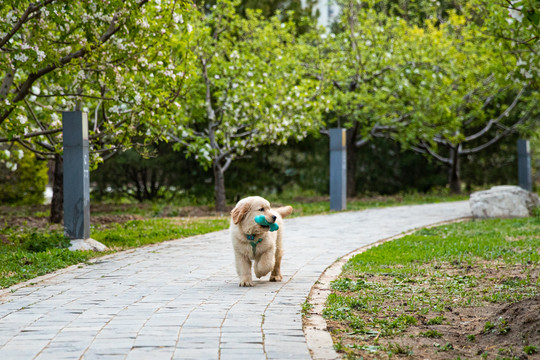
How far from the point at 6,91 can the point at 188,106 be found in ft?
26.4

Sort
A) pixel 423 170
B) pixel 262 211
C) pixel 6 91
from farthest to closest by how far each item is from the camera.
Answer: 1. pixel 423 170
2. pixel 6 91
3. pixel 262 211

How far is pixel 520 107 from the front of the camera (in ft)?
89.4

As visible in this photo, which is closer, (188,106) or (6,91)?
(6,91)

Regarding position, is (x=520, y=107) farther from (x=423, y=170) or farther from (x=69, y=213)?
(x=69, y=213)

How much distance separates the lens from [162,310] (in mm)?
6270

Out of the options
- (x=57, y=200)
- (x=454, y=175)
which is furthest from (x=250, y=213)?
(x=454, y=175)

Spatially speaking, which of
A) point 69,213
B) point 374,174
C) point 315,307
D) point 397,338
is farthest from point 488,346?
point 374,174

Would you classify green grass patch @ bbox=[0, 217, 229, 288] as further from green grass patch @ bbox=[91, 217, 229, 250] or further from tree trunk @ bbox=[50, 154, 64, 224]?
tree trunk @ bbox=[50, 154, 64, 224]

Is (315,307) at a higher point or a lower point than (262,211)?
lower

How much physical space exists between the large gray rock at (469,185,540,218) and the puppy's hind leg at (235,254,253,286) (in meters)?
10.9

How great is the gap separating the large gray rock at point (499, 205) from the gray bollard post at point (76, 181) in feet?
32.8

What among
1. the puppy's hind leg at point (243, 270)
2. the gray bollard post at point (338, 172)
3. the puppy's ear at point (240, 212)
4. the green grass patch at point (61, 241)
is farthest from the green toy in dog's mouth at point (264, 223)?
the gray bollard post at point (338, 172)

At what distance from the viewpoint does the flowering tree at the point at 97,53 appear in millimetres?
10922

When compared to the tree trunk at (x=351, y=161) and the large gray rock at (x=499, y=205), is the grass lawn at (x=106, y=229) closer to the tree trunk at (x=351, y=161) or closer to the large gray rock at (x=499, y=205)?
the tree trunk at (x=351, y=161)
